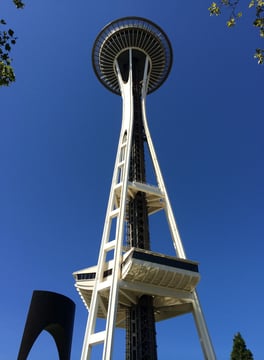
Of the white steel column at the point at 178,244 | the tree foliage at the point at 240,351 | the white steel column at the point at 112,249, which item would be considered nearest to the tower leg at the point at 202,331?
the white steel column at the point at 178,244

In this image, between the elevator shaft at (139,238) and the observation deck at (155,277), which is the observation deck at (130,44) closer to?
the elevator shaft at (139,238)

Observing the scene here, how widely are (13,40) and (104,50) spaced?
47.9 m

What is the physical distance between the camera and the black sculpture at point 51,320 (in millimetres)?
25109

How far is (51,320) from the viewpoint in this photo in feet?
85.7

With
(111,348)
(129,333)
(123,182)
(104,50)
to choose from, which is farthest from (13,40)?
(104,50)

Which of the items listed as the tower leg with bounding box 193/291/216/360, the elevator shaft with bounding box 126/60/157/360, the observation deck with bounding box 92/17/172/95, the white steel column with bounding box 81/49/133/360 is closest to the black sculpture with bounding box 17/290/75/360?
the white steel column with bounding box 81/49/133/360

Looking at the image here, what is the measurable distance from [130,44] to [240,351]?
48364 mm

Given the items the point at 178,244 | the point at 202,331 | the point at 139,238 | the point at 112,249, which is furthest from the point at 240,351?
the point at 112,249

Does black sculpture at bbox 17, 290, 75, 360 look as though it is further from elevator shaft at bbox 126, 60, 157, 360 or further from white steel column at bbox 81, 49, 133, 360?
elevator shaft at bbox 126, 60, 157, 360

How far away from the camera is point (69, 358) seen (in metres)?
27.7

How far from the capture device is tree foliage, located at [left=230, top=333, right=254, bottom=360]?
121ft

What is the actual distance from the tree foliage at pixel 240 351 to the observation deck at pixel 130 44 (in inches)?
1700

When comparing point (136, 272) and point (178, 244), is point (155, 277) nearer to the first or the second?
point (136, 272)

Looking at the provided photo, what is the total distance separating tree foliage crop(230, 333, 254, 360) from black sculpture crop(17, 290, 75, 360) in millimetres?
21198
